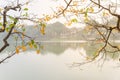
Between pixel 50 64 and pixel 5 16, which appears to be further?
pixel 50 64

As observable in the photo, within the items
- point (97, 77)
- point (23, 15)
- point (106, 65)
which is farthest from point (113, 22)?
point (106, 65)

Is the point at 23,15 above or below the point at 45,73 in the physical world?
above

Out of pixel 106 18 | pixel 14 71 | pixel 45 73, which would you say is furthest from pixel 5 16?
pixel 14 71

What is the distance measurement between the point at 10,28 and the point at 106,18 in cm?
222

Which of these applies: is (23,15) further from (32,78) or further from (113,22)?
(32,78)

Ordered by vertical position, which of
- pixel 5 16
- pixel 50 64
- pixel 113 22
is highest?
pixel 5 16

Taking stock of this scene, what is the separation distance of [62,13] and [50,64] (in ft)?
52.9

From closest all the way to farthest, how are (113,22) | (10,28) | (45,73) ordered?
1. (10,28)
2. (113,22)
3. (45,73)

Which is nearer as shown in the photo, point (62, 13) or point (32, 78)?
point (62, 13)

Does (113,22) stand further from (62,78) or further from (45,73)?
(45,73)

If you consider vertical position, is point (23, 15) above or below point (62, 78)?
above

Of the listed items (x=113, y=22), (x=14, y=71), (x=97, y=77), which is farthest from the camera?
(x=14, y=71)

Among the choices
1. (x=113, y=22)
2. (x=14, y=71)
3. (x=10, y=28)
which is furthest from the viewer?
(x=14, y=71)

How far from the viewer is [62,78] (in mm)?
14273
